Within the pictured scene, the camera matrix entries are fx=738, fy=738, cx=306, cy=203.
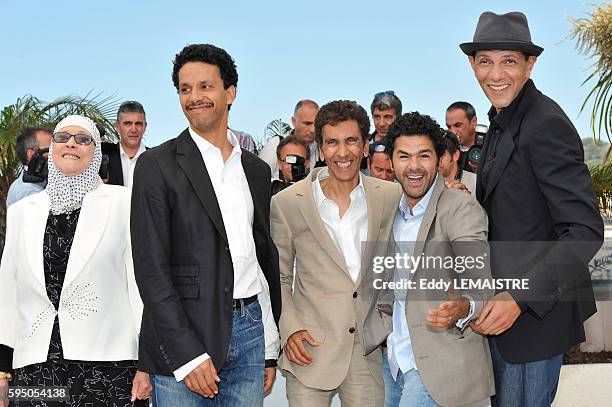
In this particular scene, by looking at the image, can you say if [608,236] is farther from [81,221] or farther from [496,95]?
[81,221]

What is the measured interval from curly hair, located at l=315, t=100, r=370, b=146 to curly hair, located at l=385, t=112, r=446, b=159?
402 millimetres

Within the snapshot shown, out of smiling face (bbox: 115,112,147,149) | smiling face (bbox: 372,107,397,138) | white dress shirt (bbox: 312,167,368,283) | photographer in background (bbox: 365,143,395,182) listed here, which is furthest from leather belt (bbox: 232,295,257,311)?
smiling face (bbox: 115,112,147,149)

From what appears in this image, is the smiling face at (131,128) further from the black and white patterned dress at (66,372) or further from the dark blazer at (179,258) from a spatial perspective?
the dark blazer at (179,258)

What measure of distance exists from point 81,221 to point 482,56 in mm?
2041

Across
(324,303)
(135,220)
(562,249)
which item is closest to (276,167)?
(324,303)

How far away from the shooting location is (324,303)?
367 cm

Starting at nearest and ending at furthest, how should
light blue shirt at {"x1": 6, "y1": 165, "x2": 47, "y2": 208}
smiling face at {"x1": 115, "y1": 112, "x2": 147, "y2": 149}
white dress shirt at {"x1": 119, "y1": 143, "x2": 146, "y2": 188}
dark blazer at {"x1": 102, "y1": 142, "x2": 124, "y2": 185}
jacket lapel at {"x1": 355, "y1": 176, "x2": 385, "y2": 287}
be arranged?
jacket lapel at {"x1": 355, "y1": 176, "x2": 385, "y2": 287}, light blue shirt at {"x1": 6, "y1": 165, "x2": 47, "y2": 208}, dark blazer at {"x1": 102, "y1": 142, "x2": 124, "y2": 185}, white dress shirt at {"x1": 119, "y1": 143, "x2": 146, "y2": 188}, smiling face at {"x1": 115, "y1": 112, "x2": 147, "y2": 149}

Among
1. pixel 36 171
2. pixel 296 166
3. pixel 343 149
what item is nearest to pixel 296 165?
pixel 296 166

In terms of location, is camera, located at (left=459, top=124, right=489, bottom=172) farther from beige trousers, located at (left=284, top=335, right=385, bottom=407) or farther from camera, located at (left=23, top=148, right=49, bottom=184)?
camera, located at (left=23, top=148, right=49, bottom=184)

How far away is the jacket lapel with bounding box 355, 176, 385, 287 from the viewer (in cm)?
363

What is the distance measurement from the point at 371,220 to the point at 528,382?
1.07 meters

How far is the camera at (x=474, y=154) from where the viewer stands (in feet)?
18.6

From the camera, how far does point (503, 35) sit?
3.26 metres

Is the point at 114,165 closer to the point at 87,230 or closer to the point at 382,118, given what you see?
the point at 382,118
